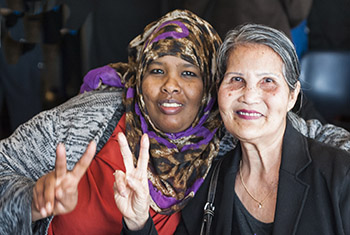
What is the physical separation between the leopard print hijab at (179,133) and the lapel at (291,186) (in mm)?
412

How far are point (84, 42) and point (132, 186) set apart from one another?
252cm

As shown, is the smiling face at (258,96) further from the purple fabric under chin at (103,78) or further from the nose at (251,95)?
the purple fabric under chin at (103,78)

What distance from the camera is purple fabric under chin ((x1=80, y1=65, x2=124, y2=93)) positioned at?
229cm

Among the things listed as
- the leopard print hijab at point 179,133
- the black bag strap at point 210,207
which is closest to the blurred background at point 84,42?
the leopard print hijab at point 179,133

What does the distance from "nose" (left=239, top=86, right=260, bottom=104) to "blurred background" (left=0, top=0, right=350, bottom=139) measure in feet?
4.58

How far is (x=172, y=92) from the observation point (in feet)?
6.51

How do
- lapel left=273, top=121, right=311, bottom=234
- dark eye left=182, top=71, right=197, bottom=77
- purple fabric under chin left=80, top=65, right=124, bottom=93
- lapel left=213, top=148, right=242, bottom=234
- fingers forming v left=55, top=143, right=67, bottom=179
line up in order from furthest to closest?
1. purple fabric under chin left=80, top=65, right=124, bottom=93
2. dark eye left=182, top=71, right=197, bottom=77
3. lapel left=213, top=148, right=242, bottom=234
4. lapel left=273, top=121, right=311, bottom=234
5. fingers forming v left=55, top=143, right=67, bottom=179

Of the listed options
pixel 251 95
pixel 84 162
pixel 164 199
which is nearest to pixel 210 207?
pixel 164 199

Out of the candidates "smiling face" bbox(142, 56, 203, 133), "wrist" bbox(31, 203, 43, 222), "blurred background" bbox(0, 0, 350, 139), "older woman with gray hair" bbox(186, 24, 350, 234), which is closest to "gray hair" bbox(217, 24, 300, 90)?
"older woman with gray hair" bbox(186, 24, 350, 234)

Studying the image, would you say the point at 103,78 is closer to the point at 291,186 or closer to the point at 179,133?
the point at 179,133

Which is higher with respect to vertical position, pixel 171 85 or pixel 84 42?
pixel 171 85

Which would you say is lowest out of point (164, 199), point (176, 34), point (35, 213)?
point (164, 199)

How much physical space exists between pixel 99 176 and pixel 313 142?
0.90 m

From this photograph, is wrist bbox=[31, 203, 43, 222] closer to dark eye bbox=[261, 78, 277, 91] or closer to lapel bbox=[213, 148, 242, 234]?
lapel bbox=[213, 148, 242, 234]
